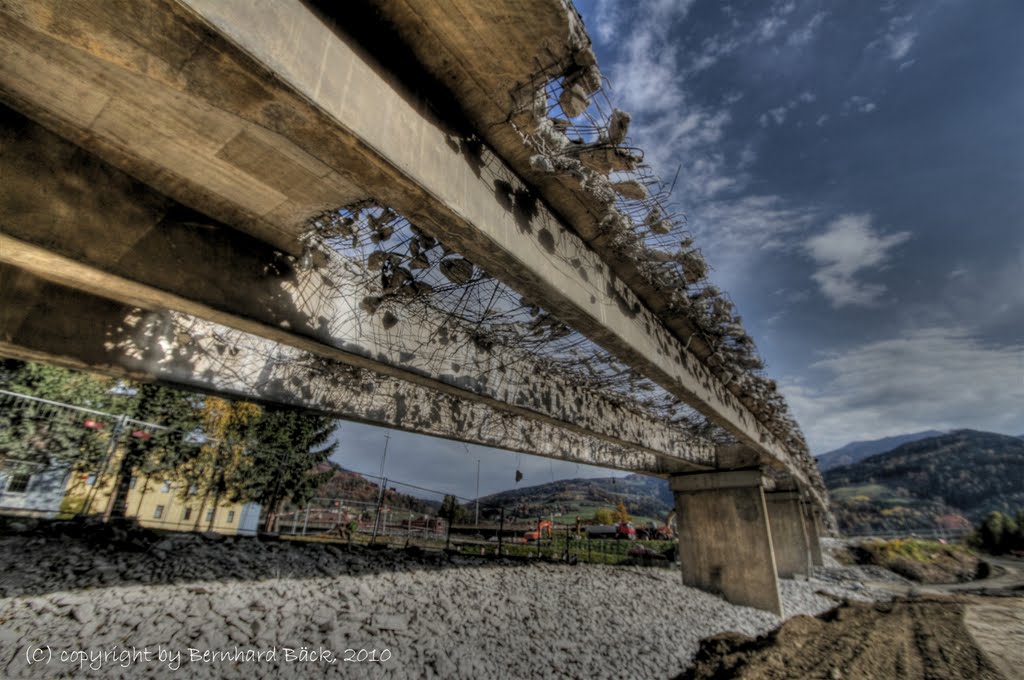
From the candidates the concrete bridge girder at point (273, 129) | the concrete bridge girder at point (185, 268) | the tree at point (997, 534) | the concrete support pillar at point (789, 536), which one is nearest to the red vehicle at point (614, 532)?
the concrete support pillar at point (789, 536)

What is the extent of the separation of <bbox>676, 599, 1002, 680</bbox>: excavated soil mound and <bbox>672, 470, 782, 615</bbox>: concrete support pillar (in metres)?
1.30

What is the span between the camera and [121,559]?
20.0ft

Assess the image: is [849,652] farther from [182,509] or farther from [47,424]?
[182,509]

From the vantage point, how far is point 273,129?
7.45 ft

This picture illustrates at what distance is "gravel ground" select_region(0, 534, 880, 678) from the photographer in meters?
4.52

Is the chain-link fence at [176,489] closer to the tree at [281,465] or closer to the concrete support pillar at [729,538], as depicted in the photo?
the tree at [281,465]

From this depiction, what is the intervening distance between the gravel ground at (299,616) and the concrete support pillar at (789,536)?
17961mm

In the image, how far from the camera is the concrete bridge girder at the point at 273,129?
1.92 metres

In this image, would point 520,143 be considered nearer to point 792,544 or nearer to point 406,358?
point 406,358

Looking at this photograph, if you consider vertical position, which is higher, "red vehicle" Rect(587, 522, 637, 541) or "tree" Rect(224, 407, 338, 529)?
"tree" Rect(224, 407, 338, 529)

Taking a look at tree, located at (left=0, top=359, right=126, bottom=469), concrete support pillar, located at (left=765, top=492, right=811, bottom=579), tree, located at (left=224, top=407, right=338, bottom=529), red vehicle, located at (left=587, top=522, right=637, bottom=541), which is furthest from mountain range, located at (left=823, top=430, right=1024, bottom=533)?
tree, located at (left=0, top=359, right=126, bottom=469)

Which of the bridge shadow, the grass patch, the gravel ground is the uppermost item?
the bridge shadow

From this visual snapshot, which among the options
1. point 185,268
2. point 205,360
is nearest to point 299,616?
point 205,360

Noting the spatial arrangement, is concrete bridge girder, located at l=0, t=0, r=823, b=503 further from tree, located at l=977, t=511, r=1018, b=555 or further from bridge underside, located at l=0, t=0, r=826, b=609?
tree, located at l=977, t=511, r=1018, b=555
